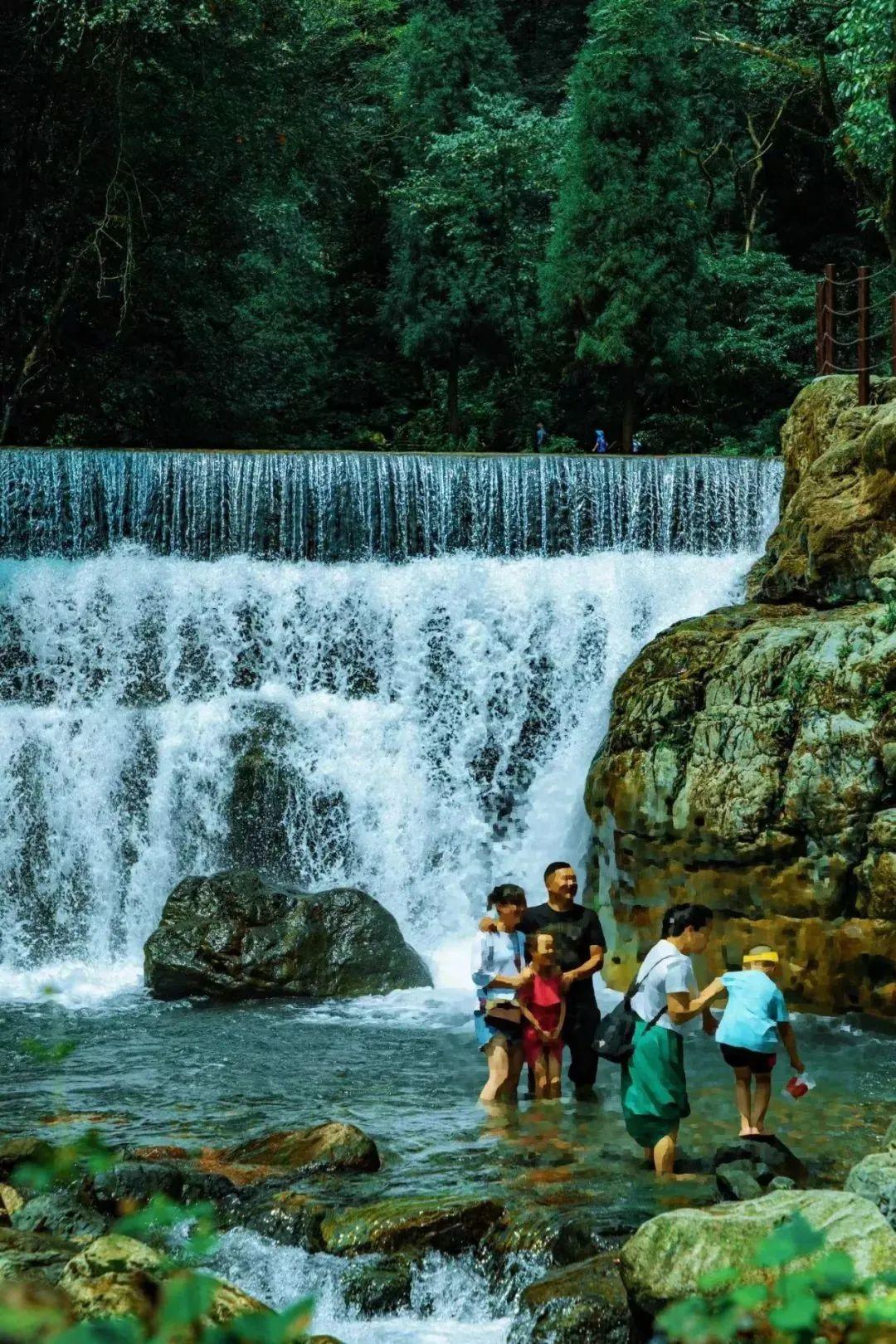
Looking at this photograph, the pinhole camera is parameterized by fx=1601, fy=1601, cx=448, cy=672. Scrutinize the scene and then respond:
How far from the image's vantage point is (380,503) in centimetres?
1742

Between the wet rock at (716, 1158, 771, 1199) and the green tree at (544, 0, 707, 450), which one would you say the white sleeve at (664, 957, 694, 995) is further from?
the green tree at (544, 0, 707, 450)

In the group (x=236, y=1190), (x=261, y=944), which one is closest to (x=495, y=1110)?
(x=236, y=1190)

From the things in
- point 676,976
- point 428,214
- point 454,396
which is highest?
point 428,214

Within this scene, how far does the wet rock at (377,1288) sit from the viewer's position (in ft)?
19.5

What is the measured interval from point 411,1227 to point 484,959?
157cm

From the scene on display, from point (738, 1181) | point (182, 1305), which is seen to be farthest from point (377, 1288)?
point (182, 1305)

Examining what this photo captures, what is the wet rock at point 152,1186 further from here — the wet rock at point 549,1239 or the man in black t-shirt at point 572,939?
the man in black t-shirt at point 572,939

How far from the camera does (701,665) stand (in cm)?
1210

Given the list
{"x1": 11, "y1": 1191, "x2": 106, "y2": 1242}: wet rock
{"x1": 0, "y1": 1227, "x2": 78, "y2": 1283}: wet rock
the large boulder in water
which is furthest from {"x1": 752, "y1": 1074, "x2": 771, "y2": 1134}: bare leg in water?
the large boulder in water

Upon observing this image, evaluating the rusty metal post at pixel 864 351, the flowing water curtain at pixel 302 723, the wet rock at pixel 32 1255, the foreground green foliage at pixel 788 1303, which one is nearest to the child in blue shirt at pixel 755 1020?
the wet rock at pixel 32 1255

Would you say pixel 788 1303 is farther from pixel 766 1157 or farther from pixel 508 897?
pixel 508 897

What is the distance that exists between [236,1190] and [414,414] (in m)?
25.4

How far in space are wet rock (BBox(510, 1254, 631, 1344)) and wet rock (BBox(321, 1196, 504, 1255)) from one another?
1.67 feet

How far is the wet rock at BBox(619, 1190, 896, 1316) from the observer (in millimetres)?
4973
